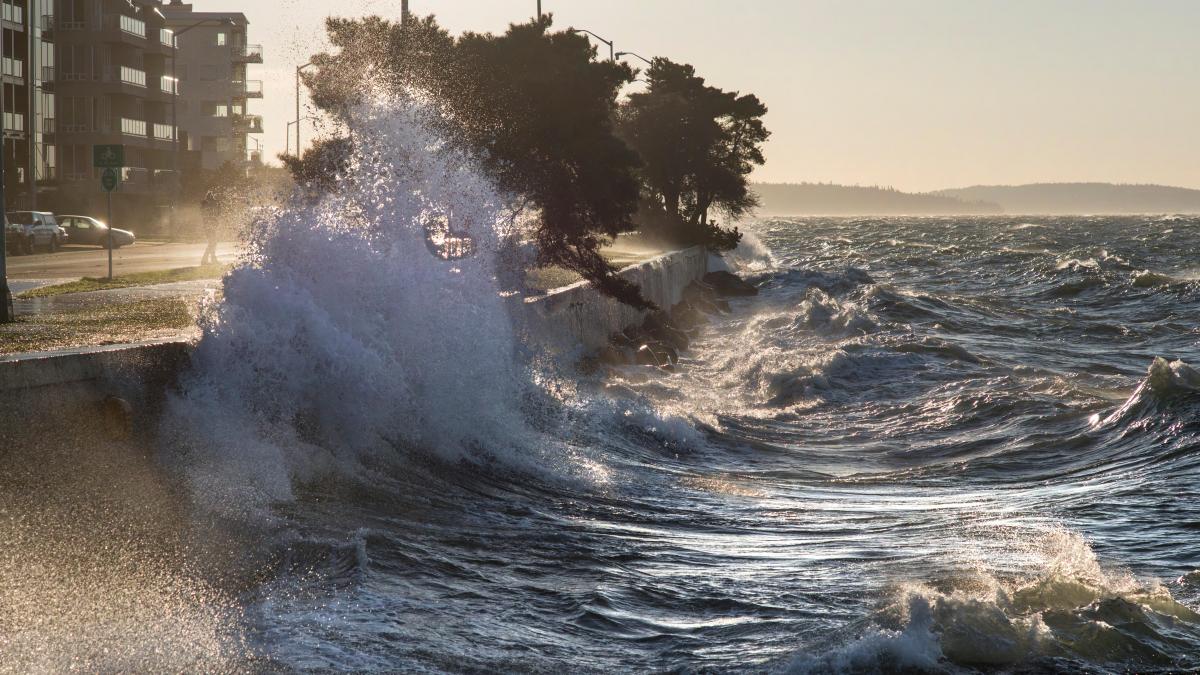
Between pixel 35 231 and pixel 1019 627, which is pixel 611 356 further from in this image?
pixel 35 231

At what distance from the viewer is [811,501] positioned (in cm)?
1209

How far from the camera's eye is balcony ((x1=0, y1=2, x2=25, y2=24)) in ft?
188

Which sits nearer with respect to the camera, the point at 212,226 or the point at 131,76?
the point at 212,226

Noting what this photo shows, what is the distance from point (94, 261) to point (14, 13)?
29.0 metres

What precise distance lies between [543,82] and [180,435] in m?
17.6

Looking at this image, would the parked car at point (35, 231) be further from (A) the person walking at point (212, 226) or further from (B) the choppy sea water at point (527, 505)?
(B) the choppy sea water at point (527, 505)

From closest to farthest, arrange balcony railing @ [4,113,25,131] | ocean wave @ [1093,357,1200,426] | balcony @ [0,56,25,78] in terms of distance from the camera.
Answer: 1. ocean wave @ [1093,357,1200,426]
2. balcony @ [0,56,25,78]
3. balcony railing @ [4,113,25,131]

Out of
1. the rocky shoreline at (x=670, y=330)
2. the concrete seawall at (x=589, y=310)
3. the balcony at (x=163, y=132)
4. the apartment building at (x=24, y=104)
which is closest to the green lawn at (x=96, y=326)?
the concrete seawall at (x=589, y=310)

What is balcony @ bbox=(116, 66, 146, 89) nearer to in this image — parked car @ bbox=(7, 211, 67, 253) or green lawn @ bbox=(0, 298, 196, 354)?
parked car @ bbox=(7, 211, 67, 253)

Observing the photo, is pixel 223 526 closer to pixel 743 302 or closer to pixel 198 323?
pixel 198 323

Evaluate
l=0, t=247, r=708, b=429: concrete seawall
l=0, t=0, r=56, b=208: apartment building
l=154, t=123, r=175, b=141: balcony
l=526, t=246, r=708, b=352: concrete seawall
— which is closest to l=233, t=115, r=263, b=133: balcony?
l=154, t=123, r=175, b=141: balcony

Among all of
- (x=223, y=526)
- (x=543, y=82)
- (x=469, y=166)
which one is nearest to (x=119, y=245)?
(x=543, y=82)

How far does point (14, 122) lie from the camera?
59.5 meters

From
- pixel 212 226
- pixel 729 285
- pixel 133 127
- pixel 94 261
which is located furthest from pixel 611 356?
pixel 133 127
